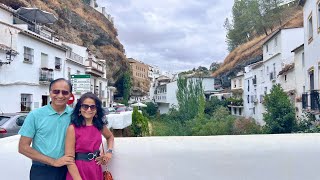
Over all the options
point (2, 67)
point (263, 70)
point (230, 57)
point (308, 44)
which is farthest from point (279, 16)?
point (2, 67)

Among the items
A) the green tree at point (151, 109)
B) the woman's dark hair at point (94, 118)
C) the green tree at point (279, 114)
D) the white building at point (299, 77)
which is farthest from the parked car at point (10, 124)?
Result: the green tree at point (151, 109)

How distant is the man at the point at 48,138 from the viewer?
2178 mm

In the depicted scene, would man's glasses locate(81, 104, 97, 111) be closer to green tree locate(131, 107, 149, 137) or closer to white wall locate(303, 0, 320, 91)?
green tree locate(131, 107, 149, 137)

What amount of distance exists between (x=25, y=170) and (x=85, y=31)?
4236 centimetres

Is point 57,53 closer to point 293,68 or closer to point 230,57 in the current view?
point 293,68

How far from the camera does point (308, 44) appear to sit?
42.8ft

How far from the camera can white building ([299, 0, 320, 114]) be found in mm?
11492

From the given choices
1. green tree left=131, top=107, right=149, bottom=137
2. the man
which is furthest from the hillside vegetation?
the man

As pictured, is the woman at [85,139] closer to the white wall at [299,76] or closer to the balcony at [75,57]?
the white wall at [299,76]

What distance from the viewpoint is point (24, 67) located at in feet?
55.4

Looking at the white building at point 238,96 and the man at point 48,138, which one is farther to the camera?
Result: the white building at point 238,96

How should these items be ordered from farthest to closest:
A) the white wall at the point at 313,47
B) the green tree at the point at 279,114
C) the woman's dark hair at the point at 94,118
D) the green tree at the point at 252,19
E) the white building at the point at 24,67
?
1. the green tree at the point at 252,19
2. the white building at the point at 24,67
3. the green tree at the point at 279,114
4. the white wall at the point at 313,47
5. the woman's dark hair at the point at 94,118

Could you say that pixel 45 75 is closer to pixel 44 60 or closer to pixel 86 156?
pixel 44 60

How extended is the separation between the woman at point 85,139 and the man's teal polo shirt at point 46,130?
9 centimetres
